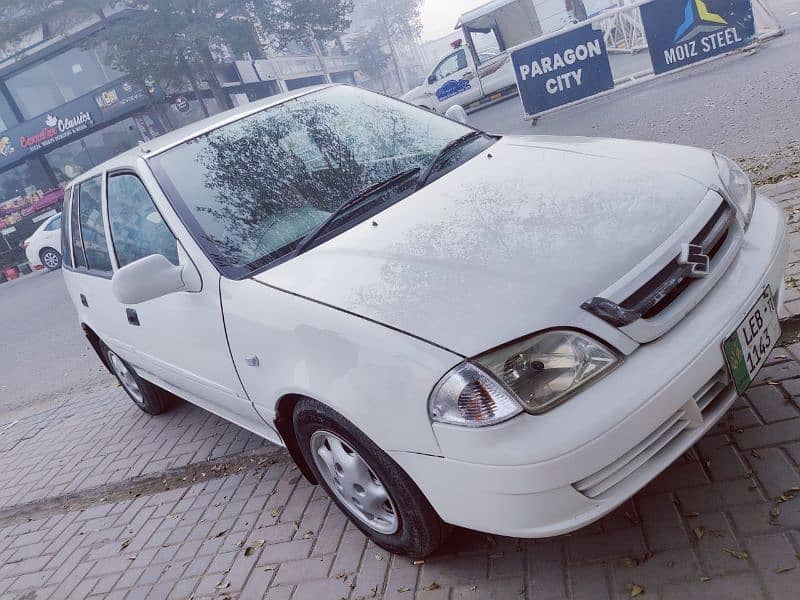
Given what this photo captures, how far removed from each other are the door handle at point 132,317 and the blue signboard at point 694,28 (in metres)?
9.33

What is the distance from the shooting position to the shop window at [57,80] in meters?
30.6

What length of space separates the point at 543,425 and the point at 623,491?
1.09 feet

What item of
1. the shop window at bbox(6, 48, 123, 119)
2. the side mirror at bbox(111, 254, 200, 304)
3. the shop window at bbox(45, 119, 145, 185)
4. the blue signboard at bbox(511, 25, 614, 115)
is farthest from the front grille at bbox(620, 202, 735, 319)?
the shop window at bbox(6, 48, 123, 119)

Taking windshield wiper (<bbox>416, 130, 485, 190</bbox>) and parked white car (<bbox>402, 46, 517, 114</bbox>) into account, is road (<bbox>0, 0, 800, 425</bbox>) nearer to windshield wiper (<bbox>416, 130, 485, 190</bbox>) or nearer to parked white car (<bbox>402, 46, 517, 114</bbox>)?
windshield wiper (<bbox>416, 130, 485, 190</bbox>)

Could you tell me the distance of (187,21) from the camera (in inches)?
1056

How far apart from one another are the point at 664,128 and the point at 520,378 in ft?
22.0

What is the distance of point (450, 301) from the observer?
1991mm

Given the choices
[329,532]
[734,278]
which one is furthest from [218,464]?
[734,278]

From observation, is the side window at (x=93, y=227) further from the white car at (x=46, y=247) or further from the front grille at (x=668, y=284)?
the white car at (x=46, y=247)

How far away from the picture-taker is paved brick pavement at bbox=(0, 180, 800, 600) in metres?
2.05

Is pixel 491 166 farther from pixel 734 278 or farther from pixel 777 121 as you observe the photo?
pixel 777 121

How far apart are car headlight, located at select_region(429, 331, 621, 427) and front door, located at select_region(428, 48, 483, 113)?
15.1 metres

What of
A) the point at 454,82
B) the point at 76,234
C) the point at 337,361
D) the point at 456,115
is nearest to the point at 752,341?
the point at 337,361

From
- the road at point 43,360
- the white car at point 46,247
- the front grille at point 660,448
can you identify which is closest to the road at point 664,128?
the road at point 43,360
